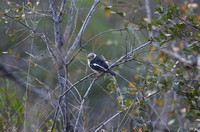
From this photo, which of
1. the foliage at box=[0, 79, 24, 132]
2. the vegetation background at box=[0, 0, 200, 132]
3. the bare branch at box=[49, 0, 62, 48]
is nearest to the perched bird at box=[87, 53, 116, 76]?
the vegetation background at box=[0, 0, 200, 132]

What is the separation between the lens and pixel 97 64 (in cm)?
402

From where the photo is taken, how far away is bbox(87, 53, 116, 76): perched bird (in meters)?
3.83

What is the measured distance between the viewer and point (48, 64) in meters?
3.72

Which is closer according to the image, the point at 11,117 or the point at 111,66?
the point at 111,66

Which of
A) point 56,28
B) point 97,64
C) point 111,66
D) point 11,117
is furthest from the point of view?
point 97,64

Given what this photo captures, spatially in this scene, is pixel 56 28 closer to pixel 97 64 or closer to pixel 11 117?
pixel 97 64

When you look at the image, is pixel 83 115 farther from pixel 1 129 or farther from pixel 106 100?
pixel 106 100

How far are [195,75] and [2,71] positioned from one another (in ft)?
12.0

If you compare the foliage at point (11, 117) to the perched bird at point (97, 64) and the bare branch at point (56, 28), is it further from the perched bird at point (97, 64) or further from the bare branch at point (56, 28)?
the perched bird at point (97, 64)

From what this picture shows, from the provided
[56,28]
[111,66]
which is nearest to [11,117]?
[56,28]

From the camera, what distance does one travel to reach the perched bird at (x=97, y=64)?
12.6 feet

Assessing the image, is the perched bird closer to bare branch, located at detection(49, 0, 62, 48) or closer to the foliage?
bare branch, located at detection(49, 0, 62, 48)

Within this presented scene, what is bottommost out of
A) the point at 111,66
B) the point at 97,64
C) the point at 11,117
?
the point at 11,117

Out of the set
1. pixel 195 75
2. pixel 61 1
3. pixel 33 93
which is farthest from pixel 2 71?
pixel 195 75
